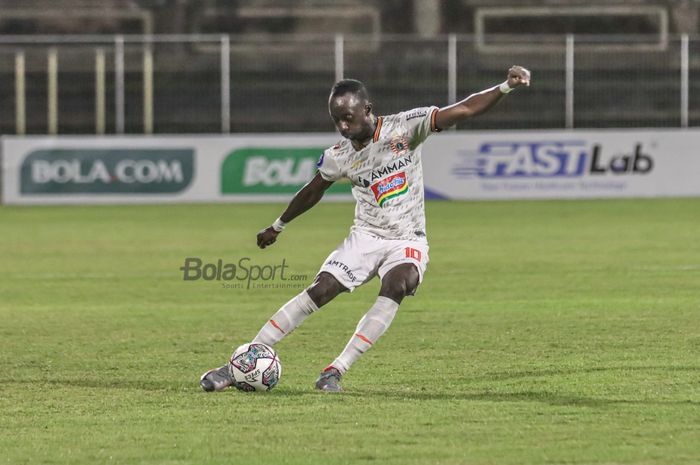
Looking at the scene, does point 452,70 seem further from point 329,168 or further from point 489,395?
point 489,395

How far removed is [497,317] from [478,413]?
15.0ft

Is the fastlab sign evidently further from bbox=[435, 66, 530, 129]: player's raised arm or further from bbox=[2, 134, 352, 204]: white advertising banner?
bbox=[435, 66, 530, 129]: player's raised arm

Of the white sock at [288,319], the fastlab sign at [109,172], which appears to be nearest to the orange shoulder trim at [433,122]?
the white sock at [288,319]

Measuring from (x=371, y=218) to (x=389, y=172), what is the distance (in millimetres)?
311

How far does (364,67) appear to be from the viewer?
31.2 meters

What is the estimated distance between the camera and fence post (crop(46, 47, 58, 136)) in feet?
95.9

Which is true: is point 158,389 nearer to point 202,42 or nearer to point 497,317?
point 497,317

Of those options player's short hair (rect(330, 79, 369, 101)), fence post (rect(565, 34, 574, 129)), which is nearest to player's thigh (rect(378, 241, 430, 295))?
player's short hair (rect(330, 79, 369, 101))

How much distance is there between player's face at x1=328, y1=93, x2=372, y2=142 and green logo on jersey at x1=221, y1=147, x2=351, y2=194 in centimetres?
1893

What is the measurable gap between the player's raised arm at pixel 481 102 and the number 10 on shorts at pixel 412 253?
734 millimetres

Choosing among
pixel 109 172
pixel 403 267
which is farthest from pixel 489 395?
pixel 109 172

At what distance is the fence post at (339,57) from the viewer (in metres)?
29.1

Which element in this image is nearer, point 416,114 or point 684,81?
point 416,114

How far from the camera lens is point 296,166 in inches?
1060
